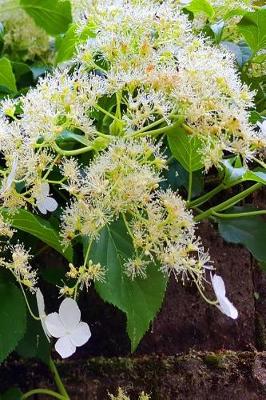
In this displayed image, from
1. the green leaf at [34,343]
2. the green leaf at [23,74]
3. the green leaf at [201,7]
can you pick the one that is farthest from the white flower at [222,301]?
the green leaf at [23,74]

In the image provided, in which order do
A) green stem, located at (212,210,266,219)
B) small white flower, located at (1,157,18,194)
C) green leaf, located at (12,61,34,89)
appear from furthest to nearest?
green leaf, located at (12,61,34,89) < green stem, located at (212,210,266,219) < small white flower, located at (1,157,18,194)

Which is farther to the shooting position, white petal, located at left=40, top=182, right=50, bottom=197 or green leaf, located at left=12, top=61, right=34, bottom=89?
green leaf, located at left=12, top=61, right=34, bottom=89

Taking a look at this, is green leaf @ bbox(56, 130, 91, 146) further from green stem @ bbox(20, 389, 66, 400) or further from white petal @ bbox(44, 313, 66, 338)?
green stem @ bbox(20, 389, 66, 400)

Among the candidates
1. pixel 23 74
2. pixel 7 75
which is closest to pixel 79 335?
pixel 7 75

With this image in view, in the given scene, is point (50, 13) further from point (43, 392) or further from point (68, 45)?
point (43, 392)

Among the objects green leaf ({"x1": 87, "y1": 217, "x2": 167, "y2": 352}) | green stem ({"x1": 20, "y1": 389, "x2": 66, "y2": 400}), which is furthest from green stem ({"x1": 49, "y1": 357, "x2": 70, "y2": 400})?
green leaf ({"x1": 87, "y1": 217, "x2": 167, "y2": 352})

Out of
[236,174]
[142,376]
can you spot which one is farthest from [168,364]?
[236,174]
